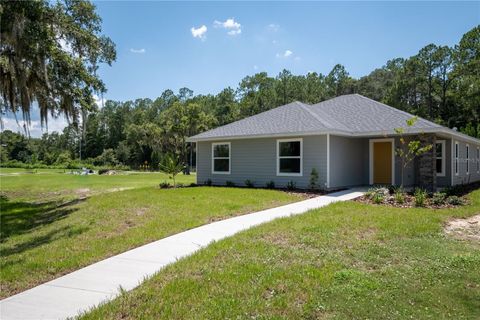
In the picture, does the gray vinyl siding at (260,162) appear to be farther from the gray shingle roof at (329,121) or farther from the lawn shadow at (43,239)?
the lawn shadow at (43,239)

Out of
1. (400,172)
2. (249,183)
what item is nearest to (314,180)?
(249,183)

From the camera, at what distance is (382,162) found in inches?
661

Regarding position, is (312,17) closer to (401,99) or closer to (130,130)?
(401,99)

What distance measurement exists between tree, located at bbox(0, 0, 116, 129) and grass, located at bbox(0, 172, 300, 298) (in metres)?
3.57

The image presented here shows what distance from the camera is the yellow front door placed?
16.5 m

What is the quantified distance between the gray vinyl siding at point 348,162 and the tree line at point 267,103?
14915 mm

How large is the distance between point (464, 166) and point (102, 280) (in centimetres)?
1908

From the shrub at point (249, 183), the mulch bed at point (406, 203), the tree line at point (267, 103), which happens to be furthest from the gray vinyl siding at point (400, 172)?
the tree line at point (267, 103)

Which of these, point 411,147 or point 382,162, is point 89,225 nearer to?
point 411,147

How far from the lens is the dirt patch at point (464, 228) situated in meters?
7.22

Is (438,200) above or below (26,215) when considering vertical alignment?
above

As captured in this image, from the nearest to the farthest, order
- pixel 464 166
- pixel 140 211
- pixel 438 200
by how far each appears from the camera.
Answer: pixel 140 211
pixel 438 200
pixel 464 166

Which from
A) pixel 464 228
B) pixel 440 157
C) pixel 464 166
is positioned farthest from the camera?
pixel 464 166

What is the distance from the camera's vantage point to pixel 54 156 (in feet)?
203
